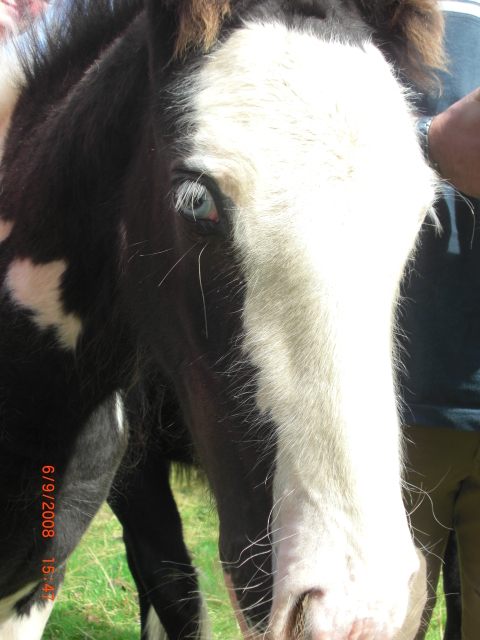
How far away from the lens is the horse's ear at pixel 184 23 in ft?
4.80

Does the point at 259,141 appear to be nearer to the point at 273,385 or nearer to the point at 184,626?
the point at 273,385

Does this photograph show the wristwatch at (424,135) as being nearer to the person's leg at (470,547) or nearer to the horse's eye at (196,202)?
the horse's eye at (196,202)

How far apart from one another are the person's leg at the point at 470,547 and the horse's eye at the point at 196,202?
4.86 feet

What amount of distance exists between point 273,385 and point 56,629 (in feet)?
9.60

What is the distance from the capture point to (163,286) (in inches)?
65.2

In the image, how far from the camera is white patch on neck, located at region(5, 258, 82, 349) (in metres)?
1.95

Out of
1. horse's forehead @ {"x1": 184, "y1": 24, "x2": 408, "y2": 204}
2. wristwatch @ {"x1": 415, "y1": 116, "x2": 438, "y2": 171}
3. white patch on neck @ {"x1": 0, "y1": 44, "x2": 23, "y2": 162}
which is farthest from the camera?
white patch on neck @ {"x1": 0, "y1": 44, "x2": 23, "y2": 162}

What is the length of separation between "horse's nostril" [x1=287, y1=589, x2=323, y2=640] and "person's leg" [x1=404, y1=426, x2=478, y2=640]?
45.3 inches

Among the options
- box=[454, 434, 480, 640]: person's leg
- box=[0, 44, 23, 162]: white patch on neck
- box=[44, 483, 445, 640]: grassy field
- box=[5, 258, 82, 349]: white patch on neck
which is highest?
box=[0, 44, 23, 162]: white patch on neck

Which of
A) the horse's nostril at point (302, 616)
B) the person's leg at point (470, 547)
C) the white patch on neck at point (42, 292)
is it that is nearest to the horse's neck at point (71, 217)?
the white patch on neck at point (42, 292)

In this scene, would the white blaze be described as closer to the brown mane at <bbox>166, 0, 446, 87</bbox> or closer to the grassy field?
the brown mane at <bbox>166, 0, 446, 87</bbox>

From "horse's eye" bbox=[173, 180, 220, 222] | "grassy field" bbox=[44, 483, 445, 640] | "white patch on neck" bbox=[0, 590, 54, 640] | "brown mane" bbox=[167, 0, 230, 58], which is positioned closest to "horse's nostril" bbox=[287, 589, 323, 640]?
"horse's eye" bbox=[173, 180, 220, 222]

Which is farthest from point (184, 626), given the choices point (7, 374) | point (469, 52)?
point (469, 52)
